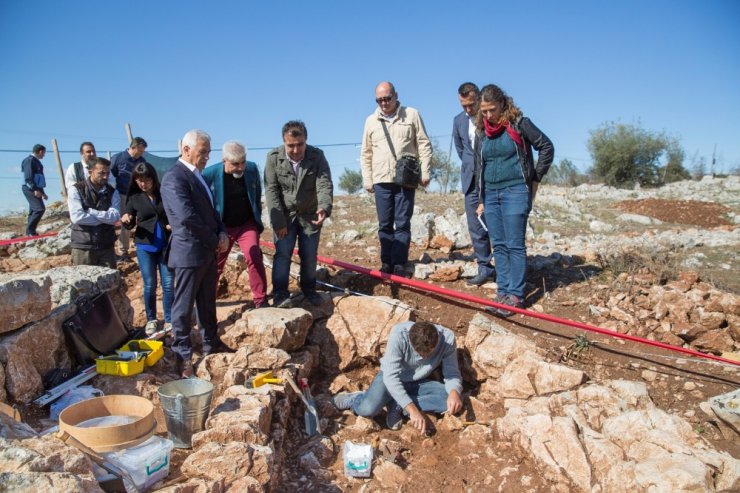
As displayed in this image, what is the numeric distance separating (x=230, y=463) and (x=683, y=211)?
14.7 meters

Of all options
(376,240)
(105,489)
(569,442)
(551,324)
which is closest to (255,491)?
(105,489)

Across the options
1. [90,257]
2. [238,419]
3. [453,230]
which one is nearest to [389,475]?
[238,419]

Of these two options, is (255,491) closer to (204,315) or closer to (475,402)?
(204,315)

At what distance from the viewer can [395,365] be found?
416 cm

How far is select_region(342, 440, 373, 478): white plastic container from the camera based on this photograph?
3.51 metres

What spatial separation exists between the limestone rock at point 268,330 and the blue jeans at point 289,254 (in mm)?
362

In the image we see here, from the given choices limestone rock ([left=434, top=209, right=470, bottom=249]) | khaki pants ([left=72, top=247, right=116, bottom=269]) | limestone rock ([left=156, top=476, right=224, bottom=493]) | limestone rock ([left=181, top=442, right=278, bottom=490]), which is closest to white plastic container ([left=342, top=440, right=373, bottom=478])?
limestone rock ([left=181, top=442, right=278, bottom=490])

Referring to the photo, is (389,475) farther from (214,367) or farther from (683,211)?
(683,211)

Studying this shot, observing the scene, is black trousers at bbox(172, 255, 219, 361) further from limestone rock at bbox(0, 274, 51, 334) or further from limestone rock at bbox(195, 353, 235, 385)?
limestone rock at bbox(0, 274, 51, 334)

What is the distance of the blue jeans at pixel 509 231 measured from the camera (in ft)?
15.8

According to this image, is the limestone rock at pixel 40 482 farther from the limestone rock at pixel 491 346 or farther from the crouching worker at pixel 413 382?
the limestone rock at pixel 491 346

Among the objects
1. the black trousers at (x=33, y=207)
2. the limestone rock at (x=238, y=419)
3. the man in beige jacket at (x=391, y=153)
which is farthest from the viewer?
the black trousers at (x=33, y=207)

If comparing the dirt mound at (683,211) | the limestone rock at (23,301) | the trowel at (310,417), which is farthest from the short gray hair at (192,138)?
the dirt mound at (683,211)

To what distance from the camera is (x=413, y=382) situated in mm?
4422
